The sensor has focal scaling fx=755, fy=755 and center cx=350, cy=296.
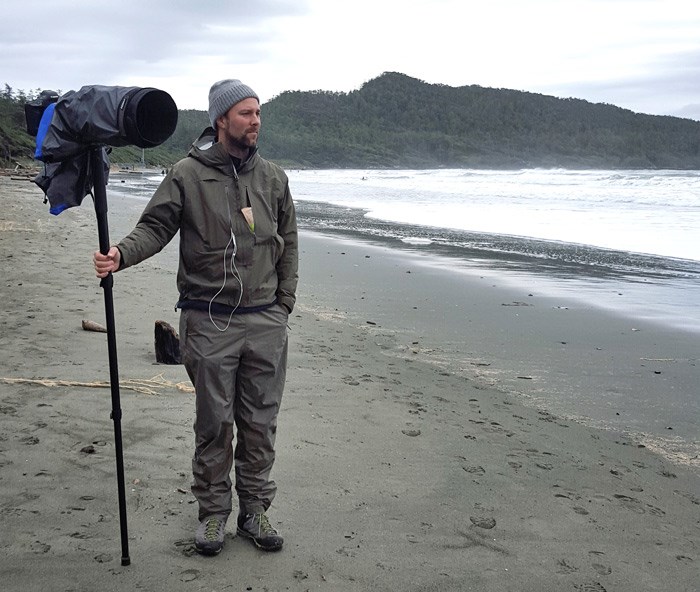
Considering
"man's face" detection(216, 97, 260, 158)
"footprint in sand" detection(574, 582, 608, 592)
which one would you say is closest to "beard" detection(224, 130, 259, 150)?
"man's face" detection(216, 97, 260, 158)

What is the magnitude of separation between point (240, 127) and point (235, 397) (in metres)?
1.12

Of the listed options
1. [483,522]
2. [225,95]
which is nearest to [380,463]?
[483,522]

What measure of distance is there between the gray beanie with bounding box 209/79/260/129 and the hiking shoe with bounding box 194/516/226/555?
1652mm

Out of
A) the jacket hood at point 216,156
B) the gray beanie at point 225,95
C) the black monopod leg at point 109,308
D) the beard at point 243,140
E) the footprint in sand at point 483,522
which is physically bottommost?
the footprint in sand at point 483,522

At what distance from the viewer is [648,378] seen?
238 inches

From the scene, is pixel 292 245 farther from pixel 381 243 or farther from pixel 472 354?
pixel 381 243

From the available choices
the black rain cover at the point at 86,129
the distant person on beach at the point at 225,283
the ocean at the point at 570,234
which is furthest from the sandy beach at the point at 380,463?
the ocean at the point at 570,234

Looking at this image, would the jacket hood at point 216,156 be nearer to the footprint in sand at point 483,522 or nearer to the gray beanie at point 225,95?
the gray beanie at point 225,95

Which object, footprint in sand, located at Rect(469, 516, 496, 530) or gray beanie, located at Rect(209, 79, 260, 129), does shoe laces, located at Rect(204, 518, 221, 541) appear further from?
gray beanie, located at Rect(209, 79, 260, 129)

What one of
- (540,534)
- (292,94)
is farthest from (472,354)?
(292,94)

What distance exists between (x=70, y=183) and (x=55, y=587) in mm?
1510

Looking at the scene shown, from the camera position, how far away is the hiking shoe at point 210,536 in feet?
9.96

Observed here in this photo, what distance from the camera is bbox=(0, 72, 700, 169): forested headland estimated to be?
13050 cm

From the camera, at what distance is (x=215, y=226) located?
3.02 m
